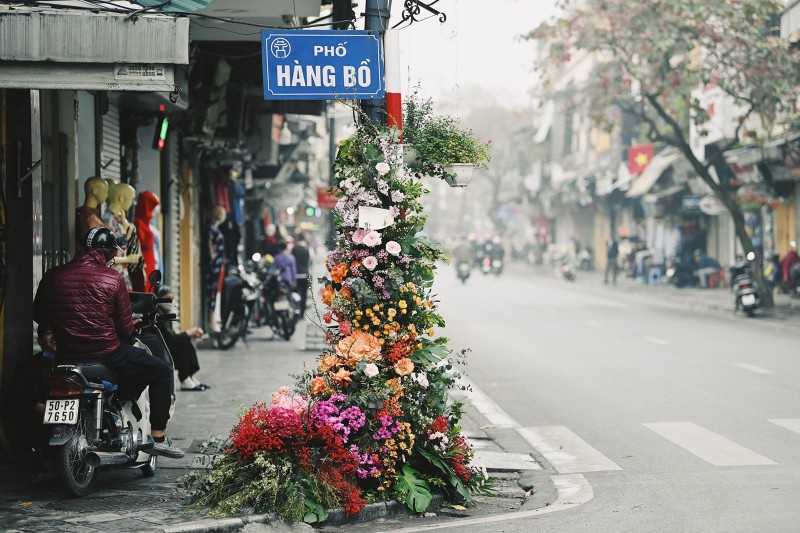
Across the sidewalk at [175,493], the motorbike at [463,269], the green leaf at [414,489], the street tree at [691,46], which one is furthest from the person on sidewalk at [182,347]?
the motorbike at [463,269]

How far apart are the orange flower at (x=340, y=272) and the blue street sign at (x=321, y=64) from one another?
4.45 ft

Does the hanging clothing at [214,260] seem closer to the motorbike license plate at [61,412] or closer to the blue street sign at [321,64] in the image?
the blue street sign at [321,64]

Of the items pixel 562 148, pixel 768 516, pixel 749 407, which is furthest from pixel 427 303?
pixel 562 148

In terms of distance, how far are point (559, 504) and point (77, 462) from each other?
10.5 feet

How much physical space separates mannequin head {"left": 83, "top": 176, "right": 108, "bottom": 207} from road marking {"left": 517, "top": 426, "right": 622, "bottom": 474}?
4569 millimetres

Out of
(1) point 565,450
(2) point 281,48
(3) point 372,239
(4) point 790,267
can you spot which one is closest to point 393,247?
(3) point 372,239

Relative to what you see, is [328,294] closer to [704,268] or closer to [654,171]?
[704,268]

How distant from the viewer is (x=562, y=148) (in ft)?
241

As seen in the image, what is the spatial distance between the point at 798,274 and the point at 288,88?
81.0 ft

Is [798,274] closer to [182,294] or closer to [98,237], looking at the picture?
[182,294]

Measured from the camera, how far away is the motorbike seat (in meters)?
7.79

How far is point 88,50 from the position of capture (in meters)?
7.56

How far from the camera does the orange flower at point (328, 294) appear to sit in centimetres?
796

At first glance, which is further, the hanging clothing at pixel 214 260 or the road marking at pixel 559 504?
the hanging clothing at pixel 214 260
